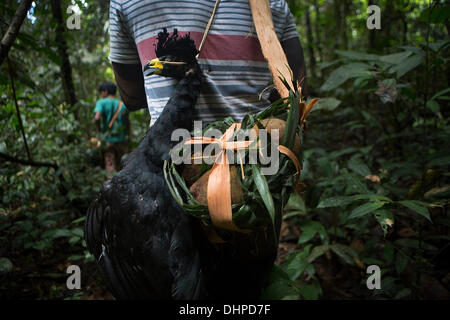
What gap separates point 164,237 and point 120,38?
98 cm

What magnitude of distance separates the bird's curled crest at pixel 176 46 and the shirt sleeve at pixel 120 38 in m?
0.28

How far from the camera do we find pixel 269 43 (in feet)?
3.90

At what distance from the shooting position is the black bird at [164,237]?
97 centimetres

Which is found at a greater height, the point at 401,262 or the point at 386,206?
the point at 386,206

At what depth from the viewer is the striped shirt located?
1.22 m

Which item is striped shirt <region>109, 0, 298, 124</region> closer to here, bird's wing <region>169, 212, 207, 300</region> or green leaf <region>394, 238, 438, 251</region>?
bird's wing <region>169, 212, 207, 300</region>

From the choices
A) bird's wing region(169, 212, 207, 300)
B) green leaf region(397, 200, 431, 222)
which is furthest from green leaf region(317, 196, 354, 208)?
bird's wing region(169, 212, 207, 300)

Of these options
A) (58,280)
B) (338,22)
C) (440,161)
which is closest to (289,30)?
(440,161)

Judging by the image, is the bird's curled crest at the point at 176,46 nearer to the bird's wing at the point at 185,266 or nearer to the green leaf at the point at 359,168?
the bird's wing at the point at 185,266

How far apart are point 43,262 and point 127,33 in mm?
2320

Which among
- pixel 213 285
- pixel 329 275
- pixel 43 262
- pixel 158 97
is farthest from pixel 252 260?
pixel 43 262

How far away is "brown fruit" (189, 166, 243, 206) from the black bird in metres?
0.12

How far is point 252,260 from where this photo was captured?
3.38ft

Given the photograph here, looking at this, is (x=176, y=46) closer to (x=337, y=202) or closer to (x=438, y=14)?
(x=337, y=202)
